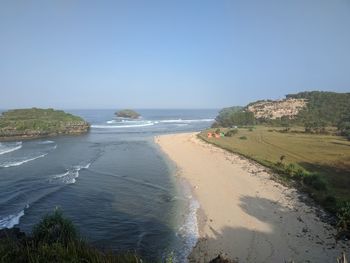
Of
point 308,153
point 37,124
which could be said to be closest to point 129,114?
point 37,124

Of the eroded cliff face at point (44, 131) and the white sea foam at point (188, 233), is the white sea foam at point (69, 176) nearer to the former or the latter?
the white sea foam at point (188, 233)

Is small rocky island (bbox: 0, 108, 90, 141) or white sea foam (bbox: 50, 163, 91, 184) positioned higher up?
small rocky island (bbox: 0, 108, 90, 141)

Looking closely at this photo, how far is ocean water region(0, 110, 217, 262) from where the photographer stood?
2052cm

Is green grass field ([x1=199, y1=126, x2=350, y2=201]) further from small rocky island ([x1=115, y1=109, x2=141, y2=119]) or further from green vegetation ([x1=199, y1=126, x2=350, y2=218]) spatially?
small rocky island ([x1=115, y1=109, x2=141, y2=119])

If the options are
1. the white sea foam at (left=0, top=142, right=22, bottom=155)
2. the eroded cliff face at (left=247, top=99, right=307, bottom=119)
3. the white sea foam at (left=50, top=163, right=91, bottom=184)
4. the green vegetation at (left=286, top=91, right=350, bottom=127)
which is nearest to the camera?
the white sea foam at (left=50, top=163, right=91, bottom=184)

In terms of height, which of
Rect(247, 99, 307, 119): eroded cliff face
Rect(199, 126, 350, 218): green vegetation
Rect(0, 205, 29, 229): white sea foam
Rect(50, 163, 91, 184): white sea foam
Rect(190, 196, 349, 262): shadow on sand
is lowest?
Rect(190, 196, 349, 262): shadow on sand

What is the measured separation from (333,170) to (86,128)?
2804 inches

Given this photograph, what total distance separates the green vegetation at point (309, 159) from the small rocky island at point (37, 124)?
4066 centimetres

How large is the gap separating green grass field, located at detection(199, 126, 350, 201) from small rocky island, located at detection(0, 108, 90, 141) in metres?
39.7

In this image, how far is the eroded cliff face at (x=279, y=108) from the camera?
104 metres

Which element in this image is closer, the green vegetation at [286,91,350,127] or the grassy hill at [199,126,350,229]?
the grassy hill at [199,126,350,229]

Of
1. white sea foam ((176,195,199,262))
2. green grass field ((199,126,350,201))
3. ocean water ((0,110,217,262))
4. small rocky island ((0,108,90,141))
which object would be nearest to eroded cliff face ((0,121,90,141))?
small rocky island ((0,108,90,141))

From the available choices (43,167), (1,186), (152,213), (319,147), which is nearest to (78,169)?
(43,167)

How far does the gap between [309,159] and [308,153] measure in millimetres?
4576
